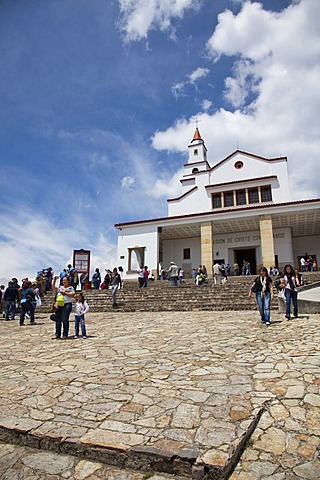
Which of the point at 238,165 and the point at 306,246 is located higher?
the point at 238,165

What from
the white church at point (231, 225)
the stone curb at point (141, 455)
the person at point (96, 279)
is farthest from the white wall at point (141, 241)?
Result: the stone curb at point (141, 455)

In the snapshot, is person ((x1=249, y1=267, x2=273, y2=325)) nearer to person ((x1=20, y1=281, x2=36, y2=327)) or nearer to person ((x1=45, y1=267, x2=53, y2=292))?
person ((x1=20, y1=281, x2=36, y2=327))

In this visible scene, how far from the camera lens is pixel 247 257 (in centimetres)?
2689

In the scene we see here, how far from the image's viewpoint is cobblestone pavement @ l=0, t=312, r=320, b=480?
8.22ft

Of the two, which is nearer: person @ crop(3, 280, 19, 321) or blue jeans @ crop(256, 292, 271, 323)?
blue jeans @ crop(256, 292, 271, 323)

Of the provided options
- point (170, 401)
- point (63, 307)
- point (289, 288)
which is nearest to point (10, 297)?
point (63, 307)

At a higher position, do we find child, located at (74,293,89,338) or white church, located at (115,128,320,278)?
white church, located at (115,128,320,278)

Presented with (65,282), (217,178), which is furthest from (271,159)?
(65,282)

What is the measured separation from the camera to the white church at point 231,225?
21.8 metres

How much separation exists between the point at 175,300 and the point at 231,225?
488 inches

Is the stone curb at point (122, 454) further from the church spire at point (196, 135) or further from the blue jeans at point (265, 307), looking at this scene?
the church spire at point (196, 135)

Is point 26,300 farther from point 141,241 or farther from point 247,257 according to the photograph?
point 247,257

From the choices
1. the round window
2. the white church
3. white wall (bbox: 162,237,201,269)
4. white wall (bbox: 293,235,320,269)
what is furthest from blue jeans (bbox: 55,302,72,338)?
the round window

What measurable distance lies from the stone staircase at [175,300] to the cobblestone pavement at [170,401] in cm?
607
